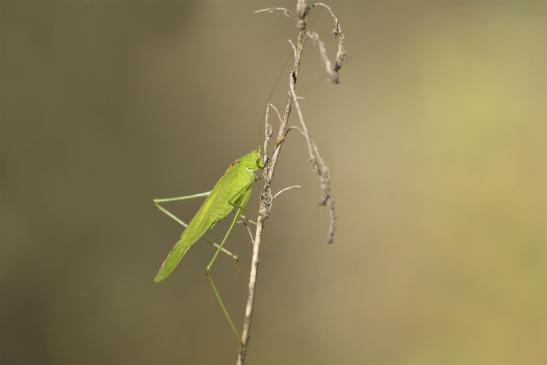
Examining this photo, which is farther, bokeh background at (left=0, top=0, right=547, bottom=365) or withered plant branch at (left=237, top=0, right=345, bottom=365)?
bokeh background at (left=0, top=0, right=547, bottom=365)

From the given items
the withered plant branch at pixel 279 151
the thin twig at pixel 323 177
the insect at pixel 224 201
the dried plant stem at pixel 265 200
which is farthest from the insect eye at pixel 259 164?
the thin twig at pixel 323 177

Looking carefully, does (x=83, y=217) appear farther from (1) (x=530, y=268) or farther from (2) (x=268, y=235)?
(1) (x=530, y=268)

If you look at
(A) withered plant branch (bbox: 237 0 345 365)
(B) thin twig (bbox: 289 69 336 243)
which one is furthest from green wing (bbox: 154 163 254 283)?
(B) thin twig (bbox: 289 69 336 243)

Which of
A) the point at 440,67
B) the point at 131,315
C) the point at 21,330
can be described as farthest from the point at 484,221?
the point at 21,330

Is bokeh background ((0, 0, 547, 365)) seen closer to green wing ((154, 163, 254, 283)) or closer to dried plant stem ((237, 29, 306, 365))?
green wing ((154, 163, 254, 283))

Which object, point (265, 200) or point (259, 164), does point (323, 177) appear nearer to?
point (265, 200)

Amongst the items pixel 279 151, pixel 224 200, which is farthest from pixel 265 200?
pixel 224 200
